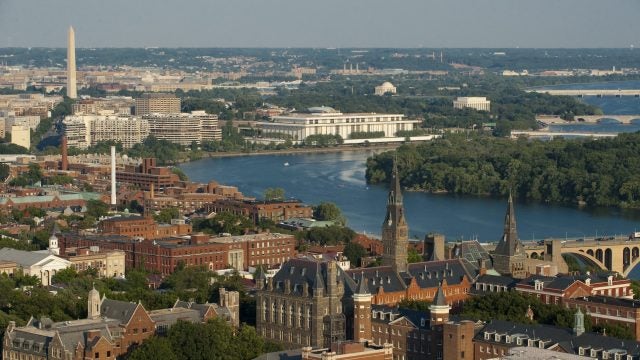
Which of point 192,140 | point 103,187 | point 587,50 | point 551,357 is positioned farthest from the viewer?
point 587,50

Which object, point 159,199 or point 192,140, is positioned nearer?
point 159,199

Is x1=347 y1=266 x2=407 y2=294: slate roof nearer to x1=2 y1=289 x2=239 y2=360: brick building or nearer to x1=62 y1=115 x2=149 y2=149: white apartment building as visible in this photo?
x1=2 y1=289 x2=239 y2=360: brick building

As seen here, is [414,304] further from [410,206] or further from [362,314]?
[410,206]

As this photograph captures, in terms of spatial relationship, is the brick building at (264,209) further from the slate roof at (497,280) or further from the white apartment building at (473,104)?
the white apartment building at (473,104)

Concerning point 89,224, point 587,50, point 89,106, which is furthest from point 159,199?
point 587,50

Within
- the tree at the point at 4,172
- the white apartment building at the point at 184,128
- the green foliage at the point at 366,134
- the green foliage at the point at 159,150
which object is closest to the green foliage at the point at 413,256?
the tree at the point at 4,172

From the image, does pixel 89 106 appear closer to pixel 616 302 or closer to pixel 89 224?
pixel 89 224

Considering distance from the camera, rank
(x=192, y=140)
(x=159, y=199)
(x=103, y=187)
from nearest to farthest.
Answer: (x=159, y=199)
(x=103, y=187)
(x=192, y=140)
